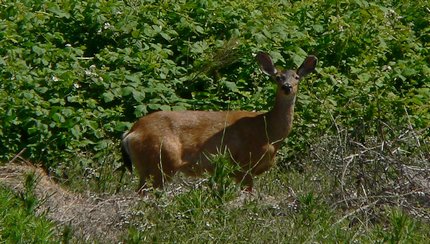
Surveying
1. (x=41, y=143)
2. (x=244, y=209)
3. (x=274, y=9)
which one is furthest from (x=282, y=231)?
(x=274, y=9)

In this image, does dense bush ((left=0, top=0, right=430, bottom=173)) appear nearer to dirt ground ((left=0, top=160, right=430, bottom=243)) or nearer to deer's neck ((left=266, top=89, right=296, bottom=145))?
deer's neck ((left=266, top=89, right=296, bottom=145))

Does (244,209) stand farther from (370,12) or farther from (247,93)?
(370,12)

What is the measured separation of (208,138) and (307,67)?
1.30 m

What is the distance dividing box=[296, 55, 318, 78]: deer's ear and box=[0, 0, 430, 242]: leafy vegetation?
63 centimetres

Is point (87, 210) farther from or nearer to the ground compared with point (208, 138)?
farther from the ground

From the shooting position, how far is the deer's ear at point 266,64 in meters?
12.5

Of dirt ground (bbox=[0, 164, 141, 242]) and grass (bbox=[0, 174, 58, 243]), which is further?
dirt ground (bbox=[0, 164, 141, 242])

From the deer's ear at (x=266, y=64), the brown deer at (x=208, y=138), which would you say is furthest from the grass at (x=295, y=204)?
the deer's ear at (x=266, y=64)

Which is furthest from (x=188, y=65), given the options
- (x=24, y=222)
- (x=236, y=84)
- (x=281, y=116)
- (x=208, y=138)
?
(x=24, y=222)

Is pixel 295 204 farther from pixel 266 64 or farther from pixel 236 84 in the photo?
pixel 236 84

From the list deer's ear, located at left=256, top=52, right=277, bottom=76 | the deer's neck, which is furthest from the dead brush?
deer's ear, located at left=256, top=52, right=277, bottom=76

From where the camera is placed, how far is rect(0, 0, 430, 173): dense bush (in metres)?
12.5

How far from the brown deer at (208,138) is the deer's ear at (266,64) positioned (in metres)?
0.08

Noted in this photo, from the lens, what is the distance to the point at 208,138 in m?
11.9
